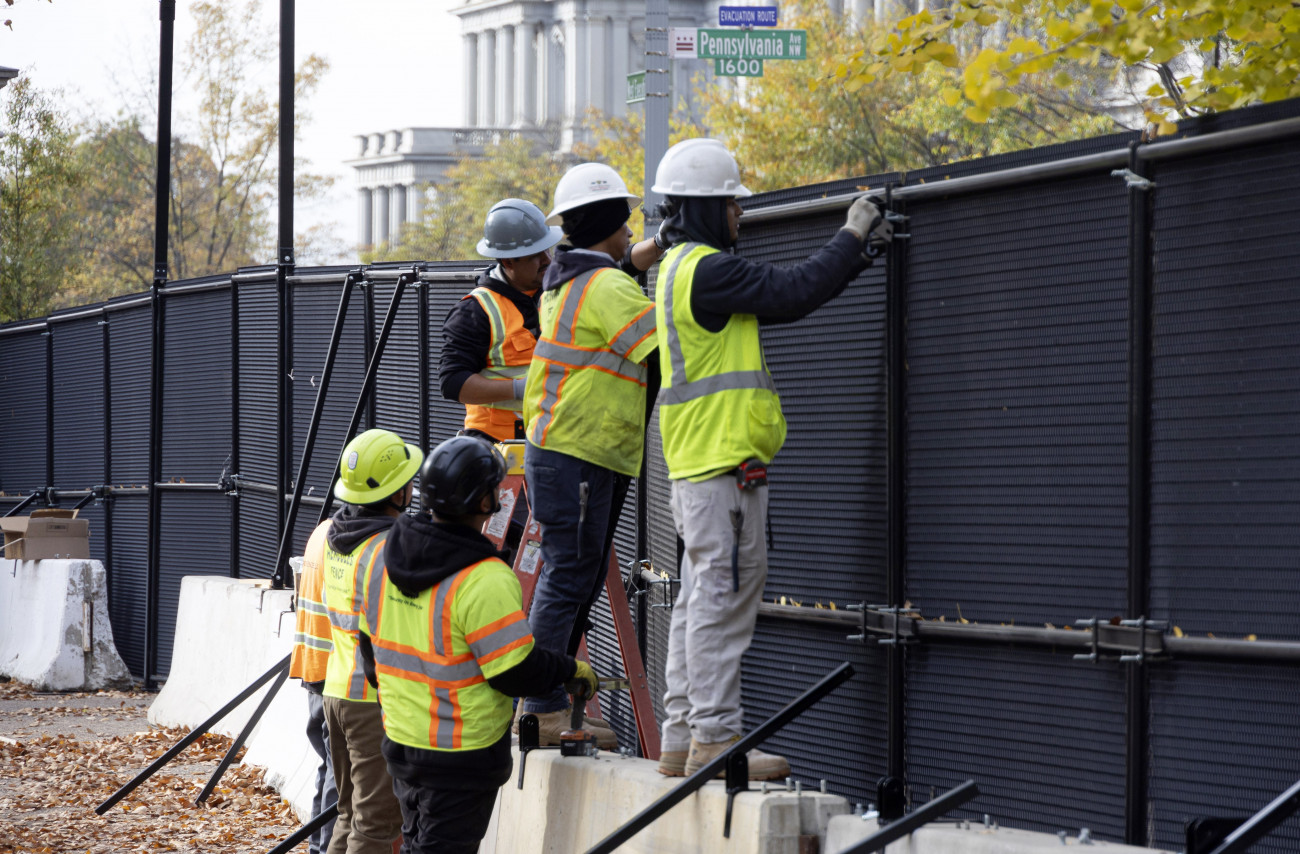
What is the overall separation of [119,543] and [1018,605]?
516 inches

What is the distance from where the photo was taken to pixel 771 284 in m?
5.38

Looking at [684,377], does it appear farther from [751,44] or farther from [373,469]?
[751,44]

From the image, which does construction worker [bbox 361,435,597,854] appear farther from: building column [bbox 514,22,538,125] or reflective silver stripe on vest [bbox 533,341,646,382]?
building column [bbox 514,22,538,125]

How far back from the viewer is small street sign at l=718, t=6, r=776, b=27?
1285 cm

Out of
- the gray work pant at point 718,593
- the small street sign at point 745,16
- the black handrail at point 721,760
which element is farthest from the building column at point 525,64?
the black handrail at point 721,760

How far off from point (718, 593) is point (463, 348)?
7.34 ft

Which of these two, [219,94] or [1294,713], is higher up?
[219,94]

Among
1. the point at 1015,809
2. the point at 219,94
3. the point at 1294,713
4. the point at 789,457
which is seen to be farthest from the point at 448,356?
the point at 219,94

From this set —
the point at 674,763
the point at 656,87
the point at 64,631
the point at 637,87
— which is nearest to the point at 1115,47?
the point at 674,763

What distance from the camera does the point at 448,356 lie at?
23.6 ft

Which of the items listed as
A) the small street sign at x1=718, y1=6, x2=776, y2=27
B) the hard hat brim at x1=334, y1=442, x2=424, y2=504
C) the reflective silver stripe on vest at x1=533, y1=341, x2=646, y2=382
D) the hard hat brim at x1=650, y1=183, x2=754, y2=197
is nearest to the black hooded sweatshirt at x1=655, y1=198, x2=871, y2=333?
the hard hat brim at x1=650, y1=183, x2=754, y2=197

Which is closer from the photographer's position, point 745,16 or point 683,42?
point 683,42

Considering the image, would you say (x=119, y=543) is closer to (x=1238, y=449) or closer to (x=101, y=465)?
(x=101, y=465)

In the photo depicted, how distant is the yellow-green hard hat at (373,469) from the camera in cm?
642
